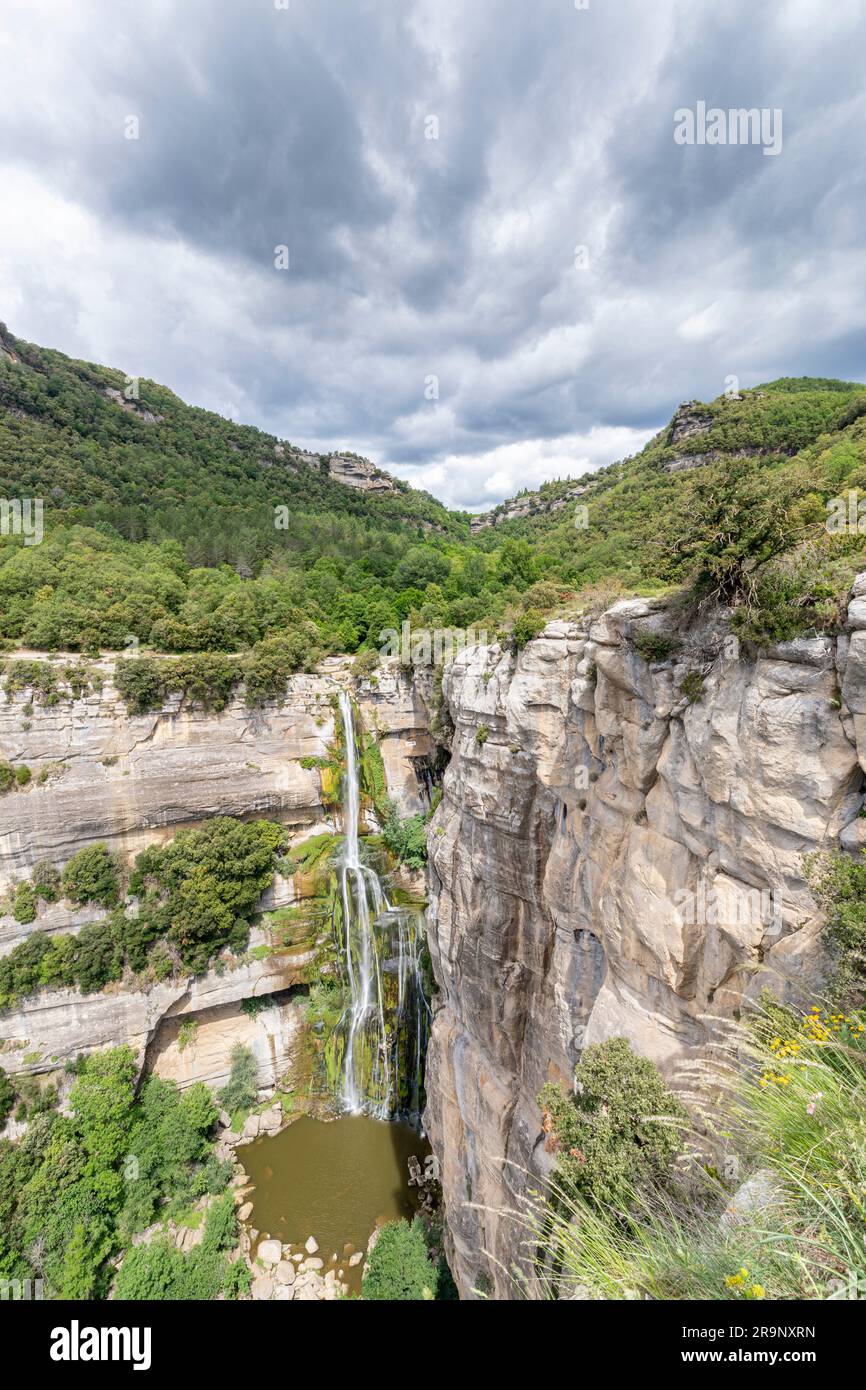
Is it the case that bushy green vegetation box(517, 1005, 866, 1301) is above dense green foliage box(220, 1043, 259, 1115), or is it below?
above

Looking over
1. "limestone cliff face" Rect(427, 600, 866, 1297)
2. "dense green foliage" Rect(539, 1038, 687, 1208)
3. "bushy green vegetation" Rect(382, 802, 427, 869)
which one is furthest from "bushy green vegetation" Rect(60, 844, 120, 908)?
"dense green foliage" Rect(539, 1038, 687, 1208)

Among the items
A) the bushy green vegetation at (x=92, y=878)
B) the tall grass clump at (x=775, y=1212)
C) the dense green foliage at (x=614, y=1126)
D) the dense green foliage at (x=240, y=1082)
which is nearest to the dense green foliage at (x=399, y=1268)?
the dense green foliage at (x=240, y=1082)

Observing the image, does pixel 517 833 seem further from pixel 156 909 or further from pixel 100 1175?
pixel 100 1175

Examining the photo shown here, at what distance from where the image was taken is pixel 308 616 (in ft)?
99.3

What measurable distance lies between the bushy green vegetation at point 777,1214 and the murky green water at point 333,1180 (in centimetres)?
1705

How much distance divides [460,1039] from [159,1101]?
1379 centimetres

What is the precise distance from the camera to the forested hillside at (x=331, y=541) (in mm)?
7148

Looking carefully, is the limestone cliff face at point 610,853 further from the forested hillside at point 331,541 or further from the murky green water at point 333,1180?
the murky green water at point 333,1180

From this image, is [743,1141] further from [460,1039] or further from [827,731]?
[460,1039]

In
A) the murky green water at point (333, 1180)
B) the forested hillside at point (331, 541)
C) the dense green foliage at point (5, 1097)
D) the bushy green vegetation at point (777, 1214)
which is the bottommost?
the murky green water at point (333, 1180)

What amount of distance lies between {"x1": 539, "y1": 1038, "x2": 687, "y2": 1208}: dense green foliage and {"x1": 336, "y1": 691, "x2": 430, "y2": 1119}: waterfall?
1543 centimetres

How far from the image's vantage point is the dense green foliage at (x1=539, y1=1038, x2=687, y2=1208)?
590 centimetres

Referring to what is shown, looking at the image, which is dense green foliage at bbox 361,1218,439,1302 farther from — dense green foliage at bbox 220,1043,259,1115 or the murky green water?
dense green foliage at bbox 220,1043,259,1115
